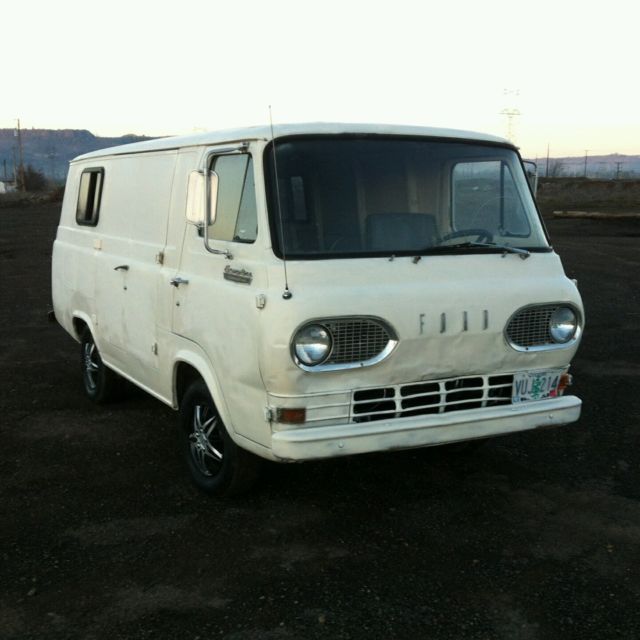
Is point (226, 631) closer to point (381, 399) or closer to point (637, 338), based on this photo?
point (381, 399)

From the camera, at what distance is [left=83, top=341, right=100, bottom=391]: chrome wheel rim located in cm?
712

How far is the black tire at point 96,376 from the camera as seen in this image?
6.93 meters

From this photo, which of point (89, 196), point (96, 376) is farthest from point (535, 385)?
point (89, 196)

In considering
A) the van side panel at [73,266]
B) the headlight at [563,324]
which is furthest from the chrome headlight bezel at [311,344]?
the van side panel at [73,266]

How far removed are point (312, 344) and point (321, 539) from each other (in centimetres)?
114

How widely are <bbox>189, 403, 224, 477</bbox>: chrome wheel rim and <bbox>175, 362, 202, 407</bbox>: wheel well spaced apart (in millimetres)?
245

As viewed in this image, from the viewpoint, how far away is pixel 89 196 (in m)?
7.01

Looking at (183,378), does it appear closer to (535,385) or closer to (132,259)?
(132,259)

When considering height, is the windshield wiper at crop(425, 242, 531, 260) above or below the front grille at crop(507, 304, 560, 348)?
above

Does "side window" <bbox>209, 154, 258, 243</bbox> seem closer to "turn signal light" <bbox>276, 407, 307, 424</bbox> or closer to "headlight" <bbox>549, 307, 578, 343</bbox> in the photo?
"turn signal light" <bbox>276, 407, 307, 424</bbox>

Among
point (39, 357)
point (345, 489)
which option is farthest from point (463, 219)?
point (39, 357)

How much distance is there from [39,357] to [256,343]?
18.7ft

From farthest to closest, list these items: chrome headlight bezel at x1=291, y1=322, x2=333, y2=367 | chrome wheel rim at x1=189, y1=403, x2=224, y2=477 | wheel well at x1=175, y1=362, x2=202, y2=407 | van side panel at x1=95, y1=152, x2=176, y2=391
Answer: van side panel at x1=95, y1=152, x2=176, y2=391, wheel well at x1=175, y1=362, x2=202, y2=407, chrome wheel rim at x1=189, y1=403, x2=224, y2=477, chrome headlight bezel at x1=291, y1=322, x2=333, y2=367

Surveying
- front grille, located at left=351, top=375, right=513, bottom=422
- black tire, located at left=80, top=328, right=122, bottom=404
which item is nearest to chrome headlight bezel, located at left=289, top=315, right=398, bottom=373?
front grille, located at left=351, top=375, right=513, bottom=422
